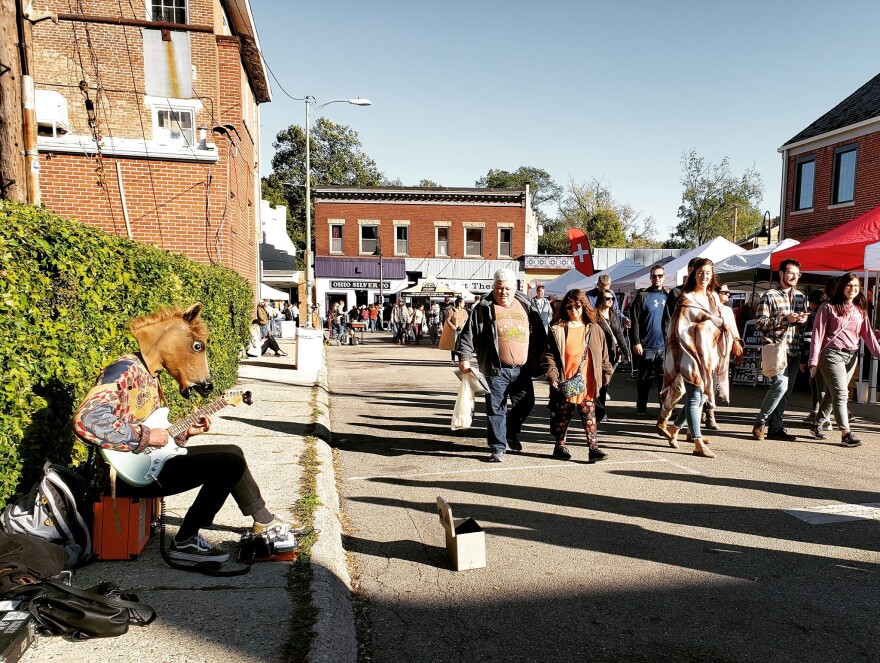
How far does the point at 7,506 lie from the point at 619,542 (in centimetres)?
368

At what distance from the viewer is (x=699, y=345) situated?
6.73 meters

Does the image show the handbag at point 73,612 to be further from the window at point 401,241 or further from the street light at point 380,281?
the window at point 401,241

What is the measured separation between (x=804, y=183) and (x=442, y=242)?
74.8 feet

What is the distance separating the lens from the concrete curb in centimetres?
278

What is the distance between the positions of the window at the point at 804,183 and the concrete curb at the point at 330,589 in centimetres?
2302

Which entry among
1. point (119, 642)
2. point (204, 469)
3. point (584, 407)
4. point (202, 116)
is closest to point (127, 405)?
point (204, 469)

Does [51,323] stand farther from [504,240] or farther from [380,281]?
[504,240]

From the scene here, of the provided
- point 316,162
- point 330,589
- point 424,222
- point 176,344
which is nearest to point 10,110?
point 176,344

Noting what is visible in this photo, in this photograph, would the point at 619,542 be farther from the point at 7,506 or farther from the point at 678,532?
the point at 7,506

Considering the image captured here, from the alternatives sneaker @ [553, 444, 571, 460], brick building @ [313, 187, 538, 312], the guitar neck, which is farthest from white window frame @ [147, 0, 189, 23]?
brick building @ [313, 187, 538, 312]

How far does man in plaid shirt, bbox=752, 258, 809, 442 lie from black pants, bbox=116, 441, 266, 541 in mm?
6300

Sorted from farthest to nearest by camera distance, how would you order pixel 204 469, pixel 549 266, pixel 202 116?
1. pixel 549 266
2. pixel 202 116
3. pixel 204 469

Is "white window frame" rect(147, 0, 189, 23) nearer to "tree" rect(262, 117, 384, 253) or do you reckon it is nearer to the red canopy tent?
the red canopy tent

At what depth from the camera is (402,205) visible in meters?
40.9
